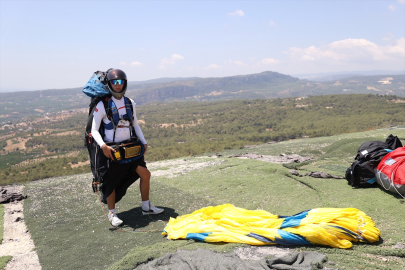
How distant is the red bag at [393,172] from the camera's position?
17.2 ft

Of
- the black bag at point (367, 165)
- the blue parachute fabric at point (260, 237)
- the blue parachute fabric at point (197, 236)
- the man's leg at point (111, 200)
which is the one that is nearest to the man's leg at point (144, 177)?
the man's leg at point (111, 200)

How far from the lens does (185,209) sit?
21.5ft

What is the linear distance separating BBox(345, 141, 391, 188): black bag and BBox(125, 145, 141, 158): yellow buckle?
541 centimetres

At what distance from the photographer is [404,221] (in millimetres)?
4445

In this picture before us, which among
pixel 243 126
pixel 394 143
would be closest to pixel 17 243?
pixel 394 143

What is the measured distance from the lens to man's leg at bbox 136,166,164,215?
5.76 m

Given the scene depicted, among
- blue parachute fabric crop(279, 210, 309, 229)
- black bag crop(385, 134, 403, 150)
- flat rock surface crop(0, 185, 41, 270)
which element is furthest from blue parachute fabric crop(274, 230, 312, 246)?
black bag crop(385, 134, 403, 150)

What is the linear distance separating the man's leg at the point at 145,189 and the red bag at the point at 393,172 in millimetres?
5153

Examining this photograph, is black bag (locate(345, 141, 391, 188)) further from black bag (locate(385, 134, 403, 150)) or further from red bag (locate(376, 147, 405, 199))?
red bag (locate(376, 147, 405, 199))

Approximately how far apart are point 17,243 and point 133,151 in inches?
124

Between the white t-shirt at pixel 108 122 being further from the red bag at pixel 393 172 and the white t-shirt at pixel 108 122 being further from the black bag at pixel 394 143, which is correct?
the black bag at pixel 394 143

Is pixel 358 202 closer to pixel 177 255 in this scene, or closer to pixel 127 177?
pixel 177 255

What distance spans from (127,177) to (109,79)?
7.56 feet

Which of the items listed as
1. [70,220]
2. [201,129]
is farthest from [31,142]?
[70,220]
